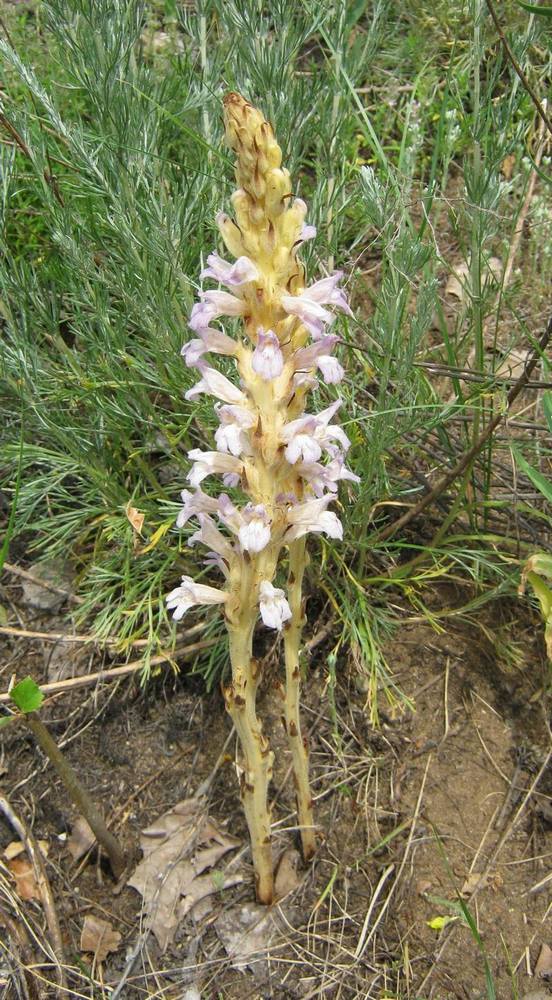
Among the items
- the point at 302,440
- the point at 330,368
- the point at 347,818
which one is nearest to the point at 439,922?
the point at 347,818

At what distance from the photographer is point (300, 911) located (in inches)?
95.8

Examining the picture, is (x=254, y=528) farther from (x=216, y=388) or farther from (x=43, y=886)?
(x=43, y=886)

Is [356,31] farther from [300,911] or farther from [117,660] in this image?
[300,911]

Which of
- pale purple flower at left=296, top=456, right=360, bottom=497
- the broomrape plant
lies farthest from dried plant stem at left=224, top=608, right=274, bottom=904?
pale purple flower at left=296, top=456, right=360, bottom=497

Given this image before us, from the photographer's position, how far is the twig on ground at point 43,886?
7.57 ft

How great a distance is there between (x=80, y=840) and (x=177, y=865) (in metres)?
0.34

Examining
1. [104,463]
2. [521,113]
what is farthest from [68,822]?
[521,113]

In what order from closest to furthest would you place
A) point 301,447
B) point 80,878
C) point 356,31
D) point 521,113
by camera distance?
point 301,447 → point 80,878 → point 521,113 → point 356,31

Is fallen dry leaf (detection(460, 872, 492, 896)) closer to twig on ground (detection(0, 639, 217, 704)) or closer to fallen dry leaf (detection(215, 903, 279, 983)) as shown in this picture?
fallen dry leaf (detection(215, 903, 279, 983))

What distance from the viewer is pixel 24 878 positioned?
2.53 m

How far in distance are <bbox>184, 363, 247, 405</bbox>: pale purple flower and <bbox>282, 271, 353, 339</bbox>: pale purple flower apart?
211 mm

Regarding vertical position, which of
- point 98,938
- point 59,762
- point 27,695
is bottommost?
point 98,938

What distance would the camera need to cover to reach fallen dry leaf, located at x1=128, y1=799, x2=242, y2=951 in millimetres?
2475

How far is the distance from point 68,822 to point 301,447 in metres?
1.71
